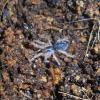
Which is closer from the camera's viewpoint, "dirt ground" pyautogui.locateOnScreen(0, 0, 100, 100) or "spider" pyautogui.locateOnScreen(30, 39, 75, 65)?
"dirt ground" pyautogui.locateOnScreen(0, 0, 100, 100)

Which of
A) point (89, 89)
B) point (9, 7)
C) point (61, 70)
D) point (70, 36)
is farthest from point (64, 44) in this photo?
point (9, 7)

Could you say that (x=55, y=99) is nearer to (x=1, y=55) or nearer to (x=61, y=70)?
(x=61, y=70)

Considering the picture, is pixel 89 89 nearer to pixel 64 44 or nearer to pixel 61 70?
pixel 61 70

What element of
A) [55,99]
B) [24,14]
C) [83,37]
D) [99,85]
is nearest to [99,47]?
[83,37]

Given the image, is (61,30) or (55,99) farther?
(61,30)

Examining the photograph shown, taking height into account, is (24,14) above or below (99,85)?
above

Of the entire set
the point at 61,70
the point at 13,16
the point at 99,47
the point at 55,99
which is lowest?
the point at 55,99

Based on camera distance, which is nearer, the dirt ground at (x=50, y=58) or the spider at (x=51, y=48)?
the dirt ground at (x=50, y=58)
